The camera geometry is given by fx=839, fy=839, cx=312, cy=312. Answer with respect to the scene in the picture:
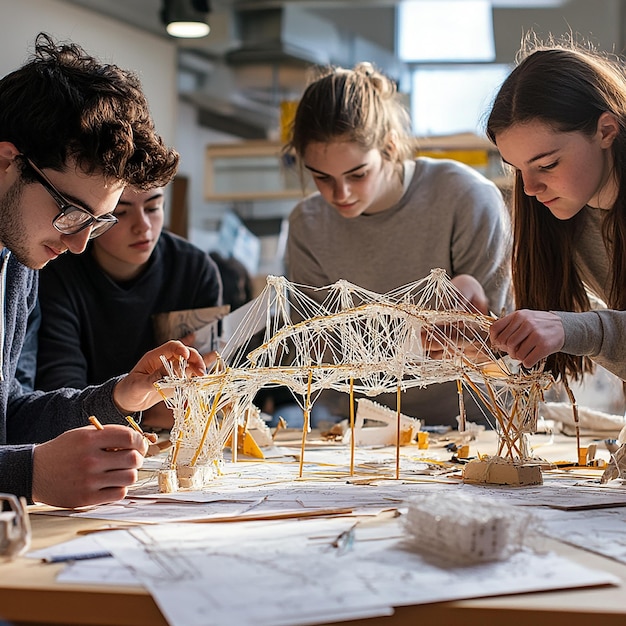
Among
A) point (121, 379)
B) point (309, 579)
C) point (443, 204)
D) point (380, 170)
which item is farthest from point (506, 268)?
point (309, 579)

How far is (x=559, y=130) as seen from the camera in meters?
1.87

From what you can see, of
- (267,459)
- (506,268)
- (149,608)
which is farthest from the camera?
(506,268)

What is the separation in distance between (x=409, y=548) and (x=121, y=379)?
3.02 feet

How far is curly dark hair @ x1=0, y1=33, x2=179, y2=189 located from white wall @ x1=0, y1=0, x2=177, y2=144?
243 centimetres

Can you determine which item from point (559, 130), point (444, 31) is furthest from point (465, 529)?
point (444, 31)

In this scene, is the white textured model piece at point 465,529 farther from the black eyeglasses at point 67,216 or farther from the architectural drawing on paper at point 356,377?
the black eyeglasses at point 67,216

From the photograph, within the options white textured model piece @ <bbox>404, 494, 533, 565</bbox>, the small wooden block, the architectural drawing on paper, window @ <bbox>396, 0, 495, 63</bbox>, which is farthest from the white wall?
white textured model piece @ <bbox>404, 494, 533, 565</bbox>

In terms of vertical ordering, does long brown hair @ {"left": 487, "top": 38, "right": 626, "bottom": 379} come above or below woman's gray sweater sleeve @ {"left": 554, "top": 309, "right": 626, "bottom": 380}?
above

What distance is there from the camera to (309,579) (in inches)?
37.9

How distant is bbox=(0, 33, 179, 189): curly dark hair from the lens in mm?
1575

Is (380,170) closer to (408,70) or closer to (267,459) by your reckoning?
(267,459)

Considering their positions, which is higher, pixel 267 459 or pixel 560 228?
pixel 560 228

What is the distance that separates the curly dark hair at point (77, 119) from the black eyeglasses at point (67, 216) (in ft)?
0.09

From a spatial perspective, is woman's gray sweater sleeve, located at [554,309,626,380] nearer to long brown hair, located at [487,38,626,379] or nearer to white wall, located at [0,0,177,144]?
long brown hair, located at [487,38,626,379]
